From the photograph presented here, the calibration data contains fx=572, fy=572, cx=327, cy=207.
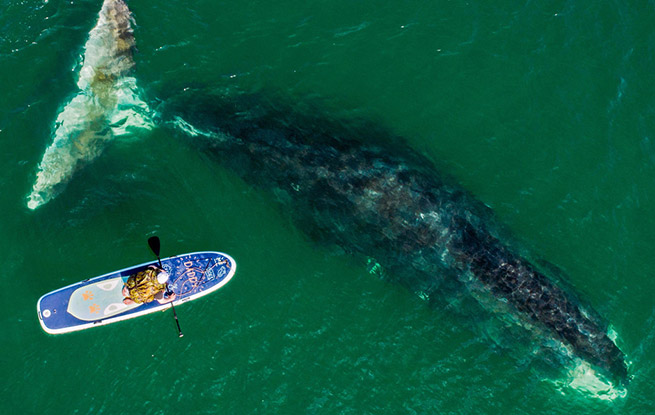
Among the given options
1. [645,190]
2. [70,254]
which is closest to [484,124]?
[645,190]

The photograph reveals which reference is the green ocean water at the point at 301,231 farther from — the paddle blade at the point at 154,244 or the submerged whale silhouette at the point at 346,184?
the paddle blade at the point at 154,244

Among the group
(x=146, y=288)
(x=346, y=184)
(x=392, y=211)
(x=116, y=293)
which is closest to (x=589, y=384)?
(x=392, y=211)

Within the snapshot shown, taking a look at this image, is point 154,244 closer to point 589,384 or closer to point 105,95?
point 105,95

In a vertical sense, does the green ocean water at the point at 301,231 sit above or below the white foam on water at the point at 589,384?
above

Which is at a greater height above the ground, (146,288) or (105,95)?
(105,95)

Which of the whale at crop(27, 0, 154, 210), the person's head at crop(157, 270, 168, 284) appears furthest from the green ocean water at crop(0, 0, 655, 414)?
the person's head at crop(157, 270, 168, 284)

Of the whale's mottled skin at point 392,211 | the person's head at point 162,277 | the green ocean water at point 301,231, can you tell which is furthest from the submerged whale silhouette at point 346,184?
the person's head at point 162,277

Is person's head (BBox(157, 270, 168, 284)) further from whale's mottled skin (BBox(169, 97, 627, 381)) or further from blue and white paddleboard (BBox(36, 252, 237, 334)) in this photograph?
whale's mottled skin (BBox(169, 97, 627, 381))
